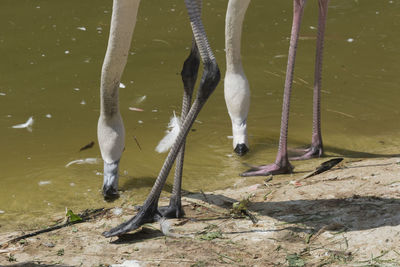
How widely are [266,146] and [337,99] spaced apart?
110 cm

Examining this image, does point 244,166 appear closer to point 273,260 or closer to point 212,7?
point 273,260

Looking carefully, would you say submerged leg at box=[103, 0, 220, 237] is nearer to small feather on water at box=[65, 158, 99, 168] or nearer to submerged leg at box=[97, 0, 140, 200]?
submerged leg at box=[97, 0, 140, 200]

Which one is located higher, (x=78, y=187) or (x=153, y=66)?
(x=153, y=66)

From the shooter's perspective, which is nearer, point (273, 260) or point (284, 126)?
point (273, 260)

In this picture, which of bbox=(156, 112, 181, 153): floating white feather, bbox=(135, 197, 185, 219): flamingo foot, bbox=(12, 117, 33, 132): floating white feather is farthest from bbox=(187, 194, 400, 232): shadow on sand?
bbox=(12, 117, 33, 132): floating white feather

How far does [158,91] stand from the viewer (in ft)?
20.5

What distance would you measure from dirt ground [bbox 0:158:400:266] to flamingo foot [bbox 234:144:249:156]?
0.82m

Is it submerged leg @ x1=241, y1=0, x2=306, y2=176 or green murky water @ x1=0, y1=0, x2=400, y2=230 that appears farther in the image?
green murky water @ x1=0, y1=0, x2=400, y2=230

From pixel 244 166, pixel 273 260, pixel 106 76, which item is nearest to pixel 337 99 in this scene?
pixel 244 166

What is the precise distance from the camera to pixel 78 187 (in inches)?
183

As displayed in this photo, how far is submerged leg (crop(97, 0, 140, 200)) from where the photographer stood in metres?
4.08

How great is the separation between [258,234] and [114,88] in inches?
52.6

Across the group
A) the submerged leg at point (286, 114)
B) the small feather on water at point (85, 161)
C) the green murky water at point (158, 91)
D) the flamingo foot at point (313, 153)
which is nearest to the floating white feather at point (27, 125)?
the green murky water at point (158, 91)

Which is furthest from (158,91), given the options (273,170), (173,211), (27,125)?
(173,211)
